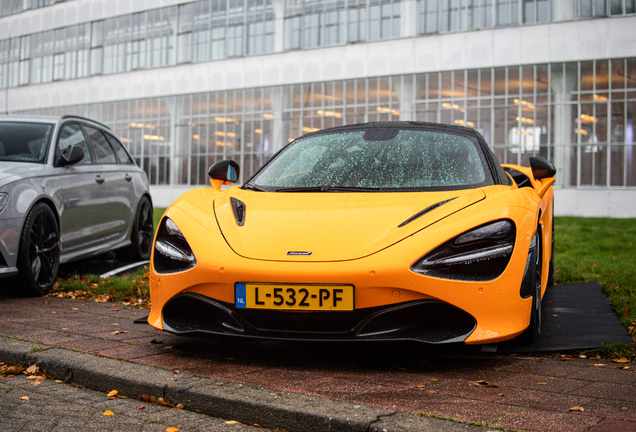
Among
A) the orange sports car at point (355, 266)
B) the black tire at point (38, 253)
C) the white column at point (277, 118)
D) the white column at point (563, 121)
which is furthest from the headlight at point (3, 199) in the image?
the white column at point (277, 118)

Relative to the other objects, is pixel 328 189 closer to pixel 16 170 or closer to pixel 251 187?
pixel 251 187

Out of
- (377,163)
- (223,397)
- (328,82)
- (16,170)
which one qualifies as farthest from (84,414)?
(328,82)

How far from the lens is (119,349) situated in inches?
150

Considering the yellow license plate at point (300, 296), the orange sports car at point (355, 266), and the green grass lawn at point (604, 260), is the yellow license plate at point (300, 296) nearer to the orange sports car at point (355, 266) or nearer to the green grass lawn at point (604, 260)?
the orange sports car at point (355, 266)

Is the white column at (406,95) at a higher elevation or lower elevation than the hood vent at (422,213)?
higher

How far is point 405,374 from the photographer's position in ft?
10.9

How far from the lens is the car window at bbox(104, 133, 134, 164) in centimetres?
805

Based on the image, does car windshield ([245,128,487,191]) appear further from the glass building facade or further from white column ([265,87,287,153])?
white column ([265,87,287,153])

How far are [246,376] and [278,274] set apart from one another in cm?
51

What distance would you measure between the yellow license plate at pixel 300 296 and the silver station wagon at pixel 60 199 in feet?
10.2

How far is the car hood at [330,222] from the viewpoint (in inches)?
133

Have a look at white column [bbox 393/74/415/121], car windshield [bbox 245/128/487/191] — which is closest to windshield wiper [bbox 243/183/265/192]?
car windshield [bbox 245/128/487/191]

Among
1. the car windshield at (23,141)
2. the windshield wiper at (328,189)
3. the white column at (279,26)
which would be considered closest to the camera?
the windshield wiper at (328,189)

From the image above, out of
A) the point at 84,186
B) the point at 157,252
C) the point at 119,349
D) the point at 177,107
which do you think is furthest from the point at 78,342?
the point at 177,107
